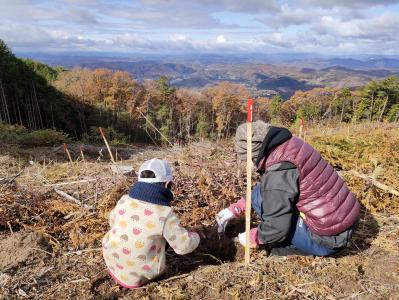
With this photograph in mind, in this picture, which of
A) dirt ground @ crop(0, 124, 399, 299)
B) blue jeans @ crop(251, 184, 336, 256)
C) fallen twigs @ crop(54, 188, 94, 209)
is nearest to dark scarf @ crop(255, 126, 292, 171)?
blue jeans @ crop(251, 184, 336, 256)

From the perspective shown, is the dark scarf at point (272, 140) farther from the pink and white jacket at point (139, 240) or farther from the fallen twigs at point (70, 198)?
the fallen twigs at point (70, 198)

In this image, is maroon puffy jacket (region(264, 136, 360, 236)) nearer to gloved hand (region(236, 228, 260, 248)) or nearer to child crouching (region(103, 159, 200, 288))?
gloved hand (region(236, 228, 260, 248))

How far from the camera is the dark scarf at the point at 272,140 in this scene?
2.72m

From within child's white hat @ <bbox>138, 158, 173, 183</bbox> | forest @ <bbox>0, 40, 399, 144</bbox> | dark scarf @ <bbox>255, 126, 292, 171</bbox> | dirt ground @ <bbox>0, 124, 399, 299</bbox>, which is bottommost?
forest @ <bbox>0, 40, 399, 144</bbox>

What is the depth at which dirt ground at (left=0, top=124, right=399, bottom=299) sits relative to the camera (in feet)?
8.92

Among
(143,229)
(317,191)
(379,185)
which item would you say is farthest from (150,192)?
(379,185)

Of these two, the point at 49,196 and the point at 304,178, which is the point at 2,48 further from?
the point at 304,178

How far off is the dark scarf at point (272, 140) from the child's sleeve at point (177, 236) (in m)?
0.84

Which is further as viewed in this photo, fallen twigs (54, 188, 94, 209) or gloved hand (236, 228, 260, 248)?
fallen twigs (54, 188, 94, 209)

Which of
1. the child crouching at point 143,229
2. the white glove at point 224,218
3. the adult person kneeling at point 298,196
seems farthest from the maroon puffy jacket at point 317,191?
the child crouching at point 143,229

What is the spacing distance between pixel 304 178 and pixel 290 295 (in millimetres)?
890

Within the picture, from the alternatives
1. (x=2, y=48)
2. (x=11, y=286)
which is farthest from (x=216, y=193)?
(x=2, y=48)

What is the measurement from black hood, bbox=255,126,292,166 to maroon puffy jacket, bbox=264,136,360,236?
33 millimetres

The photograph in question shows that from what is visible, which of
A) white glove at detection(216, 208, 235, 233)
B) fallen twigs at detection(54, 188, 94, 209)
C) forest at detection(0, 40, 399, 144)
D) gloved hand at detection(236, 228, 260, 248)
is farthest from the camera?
forest at detection(0, 40, 399, 144)
